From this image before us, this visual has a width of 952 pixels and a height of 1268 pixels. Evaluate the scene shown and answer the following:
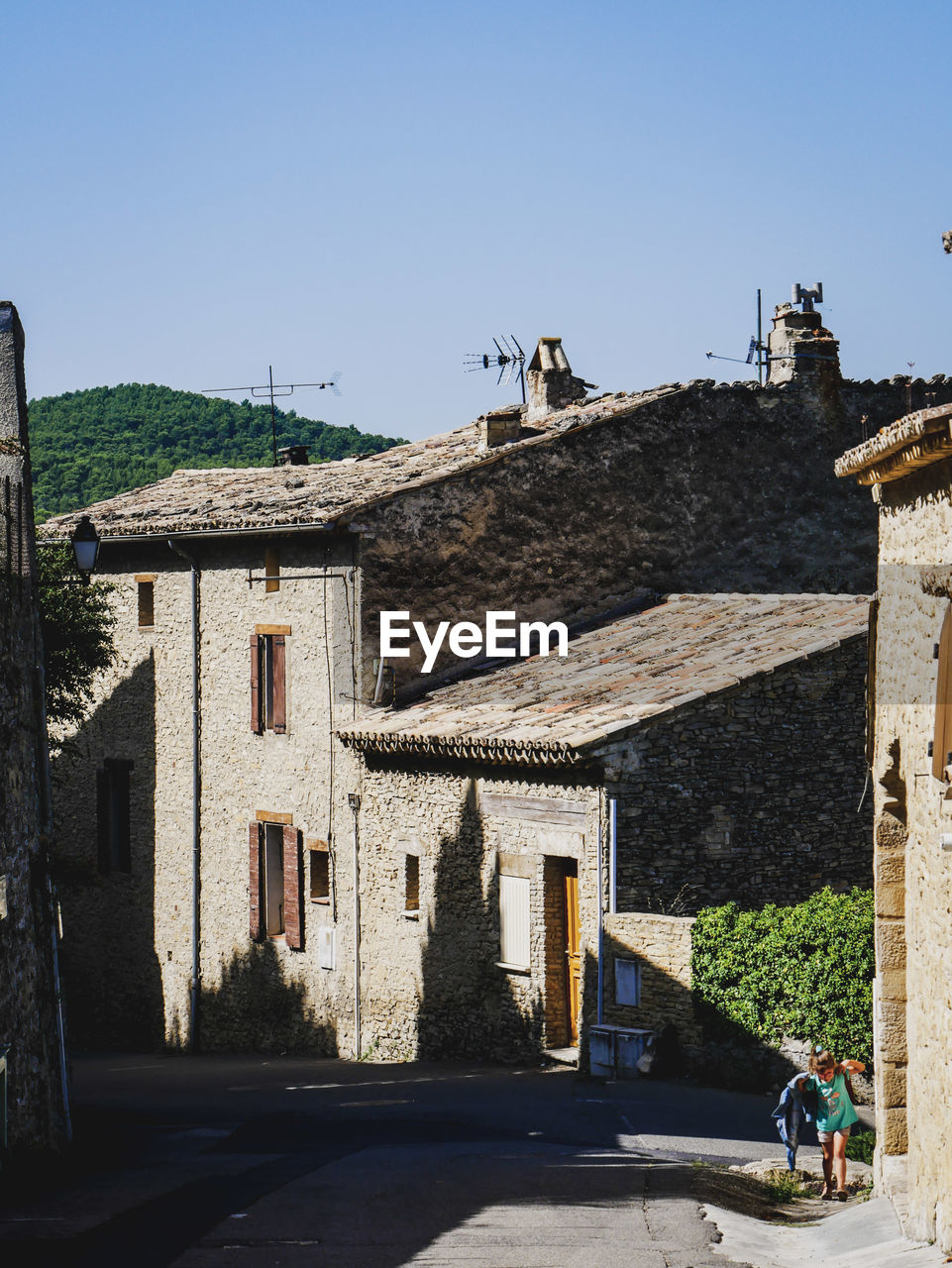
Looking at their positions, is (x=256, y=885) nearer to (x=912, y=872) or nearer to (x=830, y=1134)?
(x=830, y=1134)

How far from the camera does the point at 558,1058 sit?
1677 centimetres

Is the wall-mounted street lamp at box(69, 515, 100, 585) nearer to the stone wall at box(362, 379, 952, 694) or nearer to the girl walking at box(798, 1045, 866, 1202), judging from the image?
the stone wall at box(362, 379, 952, 694)

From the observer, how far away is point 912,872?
34.3 ft

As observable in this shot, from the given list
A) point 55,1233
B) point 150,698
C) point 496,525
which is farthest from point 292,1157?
point 150,698

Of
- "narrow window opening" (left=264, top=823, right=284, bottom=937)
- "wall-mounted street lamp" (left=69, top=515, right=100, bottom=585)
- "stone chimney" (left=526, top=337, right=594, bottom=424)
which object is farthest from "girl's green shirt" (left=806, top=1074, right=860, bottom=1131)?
"stone chimney" (left=526, top=337, right=594, bottom=424)

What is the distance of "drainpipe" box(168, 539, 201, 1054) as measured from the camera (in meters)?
22.3

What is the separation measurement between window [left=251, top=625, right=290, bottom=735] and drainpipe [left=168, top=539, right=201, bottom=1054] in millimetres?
1373

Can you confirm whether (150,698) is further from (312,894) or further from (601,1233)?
(601,1233)

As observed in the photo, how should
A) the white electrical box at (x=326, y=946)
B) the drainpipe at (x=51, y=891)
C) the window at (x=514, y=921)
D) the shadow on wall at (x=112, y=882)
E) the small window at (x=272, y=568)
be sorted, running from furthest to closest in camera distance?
the shadow on wall at (x=112, y=882), the small window at (x=272, y=568), the white electrical box at (x=326, y=946), the window at (x=514, y=921), the drainpipe at (x=51, y=891)

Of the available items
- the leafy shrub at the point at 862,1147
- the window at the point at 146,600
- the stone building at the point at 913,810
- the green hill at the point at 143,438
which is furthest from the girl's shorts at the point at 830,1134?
the green hill at the point at 143,438

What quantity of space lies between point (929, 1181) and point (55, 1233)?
17.2 feet

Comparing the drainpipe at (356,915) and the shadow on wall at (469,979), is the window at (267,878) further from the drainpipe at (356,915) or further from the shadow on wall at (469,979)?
the shadow on wall at (469,979)

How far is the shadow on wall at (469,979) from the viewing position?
17.3m

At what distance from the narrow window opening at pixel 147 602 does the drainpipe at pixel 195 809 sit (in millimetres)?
1028
